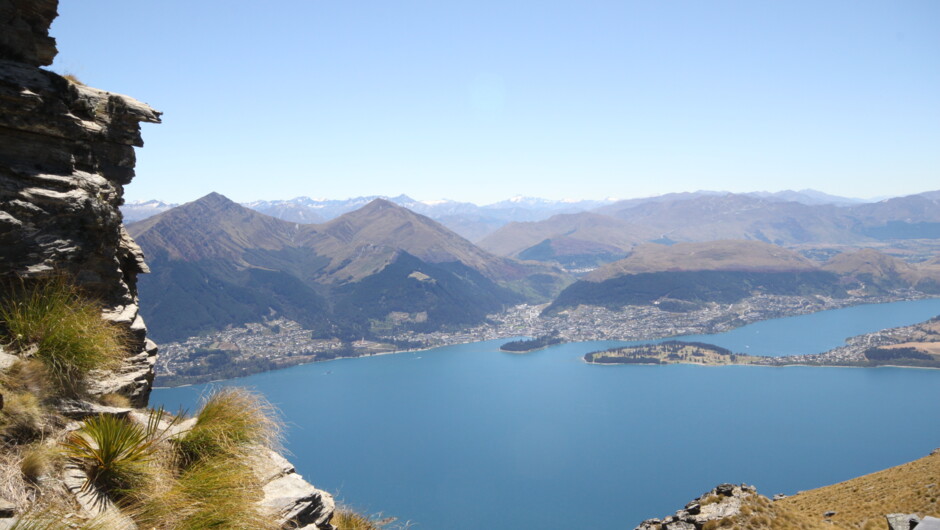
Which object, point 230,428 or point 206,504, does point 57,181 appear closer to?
point 230,428

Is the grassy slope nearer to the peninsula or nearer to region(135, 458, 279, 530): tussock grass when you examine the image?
region(135, 458, 279, 530): tussock grass

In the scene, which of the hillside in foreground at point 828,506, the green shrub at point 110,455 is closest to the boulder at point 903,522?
the hillside in foreground at point 828,506

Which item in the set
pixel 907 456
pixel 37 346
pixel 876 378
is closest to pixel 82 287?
pixel 37 346

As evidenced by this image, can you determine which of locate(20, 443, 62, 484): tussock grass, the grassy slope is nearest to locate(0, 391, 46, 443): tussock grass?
locate(20, 443, 62, 484): tussock grass

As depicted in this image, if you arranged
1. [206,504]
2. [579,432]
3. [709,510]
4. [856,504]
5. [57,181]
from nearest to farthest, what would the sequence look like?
1. [206,504]
2. [57,181]
3. [709,510]
4. [856,504]
5. [579,432]

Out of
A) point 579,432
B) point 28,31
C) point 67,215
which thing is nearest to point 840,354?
point 579,432

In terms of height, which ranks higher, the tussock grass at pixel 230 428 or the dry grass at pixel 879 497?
the tussock grass at pixel 230 428

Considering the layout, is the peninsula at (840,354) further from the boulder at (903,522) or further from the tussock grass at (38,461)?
the tussock grass at (38,461)
